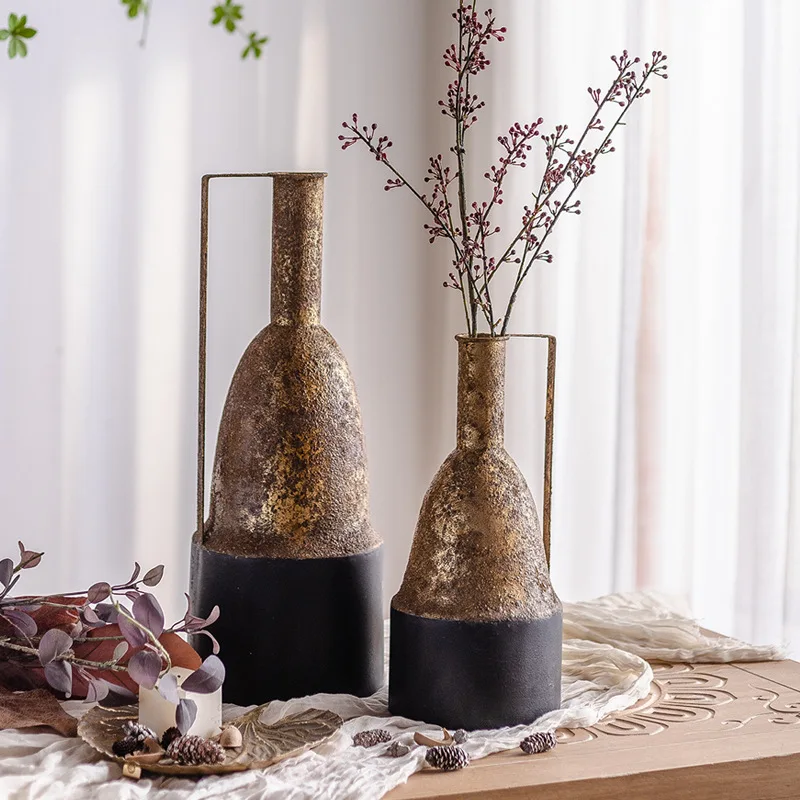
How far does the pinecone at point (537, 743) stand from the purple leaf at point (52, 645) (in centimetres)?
35

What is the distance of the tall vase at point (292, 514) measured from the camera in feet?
3.05

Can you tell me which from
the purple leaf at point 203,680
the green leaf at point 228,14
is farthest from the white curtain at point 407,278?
the green leaf at point 228,14

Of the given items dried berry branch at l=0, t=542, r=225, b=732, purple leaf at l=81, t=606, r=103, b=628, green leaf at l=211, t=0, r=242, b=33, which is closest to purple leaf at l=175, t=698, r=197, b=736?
dried berry branch at l=0, t=542, r=225, b=732

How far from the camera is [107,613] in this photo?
2.80ft

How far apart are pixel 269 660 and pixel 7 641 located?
212 millimetres

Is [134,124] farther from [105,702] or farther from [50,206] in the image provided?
[105,702]

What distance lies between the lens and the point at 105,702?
0.88 metres

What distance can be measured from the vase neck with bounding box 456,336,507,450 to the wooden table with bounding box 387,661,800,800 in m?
0.24

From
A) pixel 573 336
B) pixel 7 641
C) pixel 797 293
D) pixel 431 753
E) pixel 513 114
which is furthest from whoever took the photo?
pixel 513 114

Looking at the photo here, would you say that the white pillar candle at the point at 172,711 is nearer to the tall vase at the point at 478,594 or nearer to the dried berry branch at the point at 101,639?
the dried berry branch at the point at 101,639

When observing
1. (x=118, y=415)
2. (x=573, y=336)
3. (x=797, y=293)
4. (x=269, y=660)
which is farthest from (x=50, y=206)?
(x=269, y=660)

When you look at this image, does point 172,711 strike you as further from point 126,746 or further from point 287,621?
point 287,621

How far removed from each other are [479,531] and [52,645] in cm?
33

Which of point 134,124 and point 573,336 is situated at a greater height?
point 134,124
